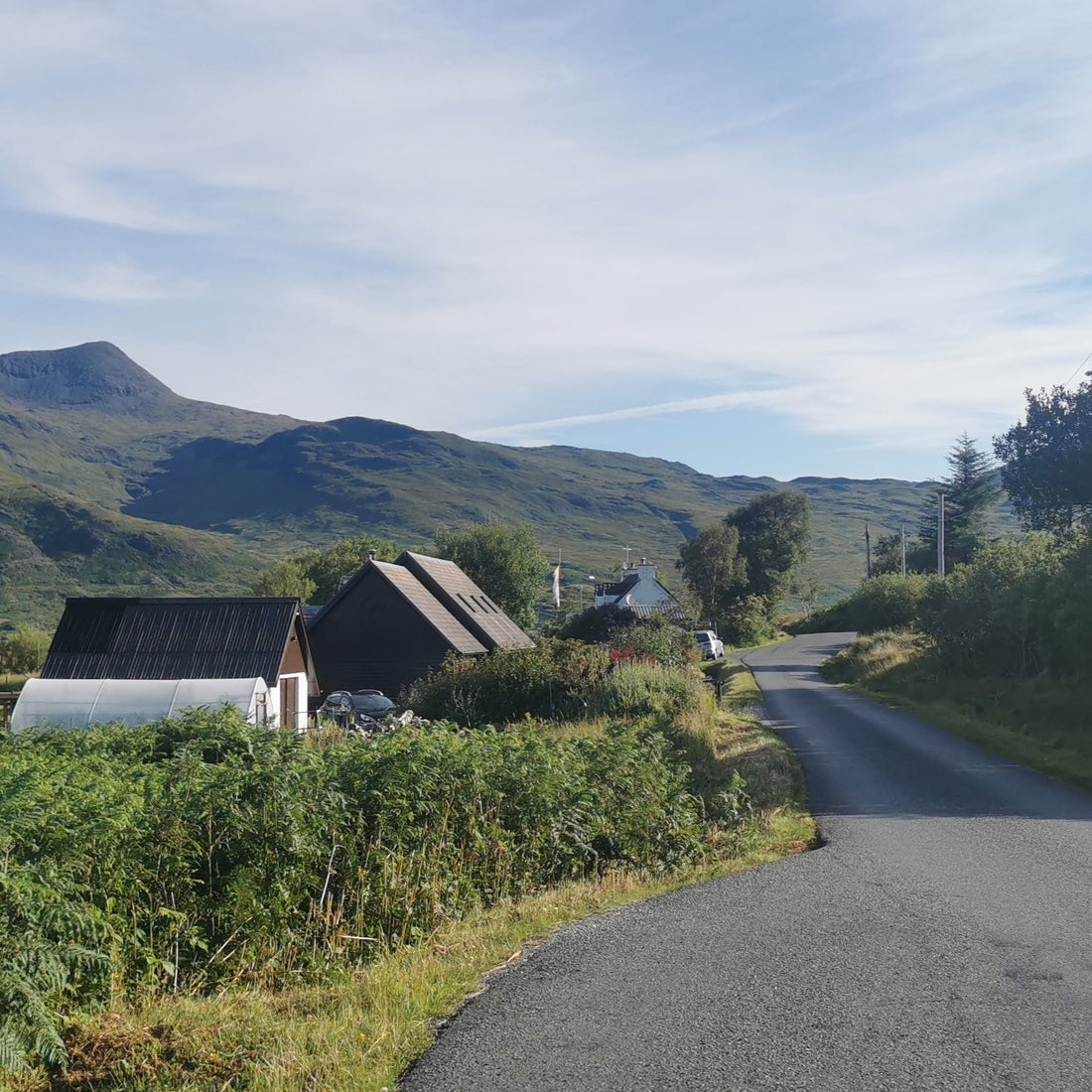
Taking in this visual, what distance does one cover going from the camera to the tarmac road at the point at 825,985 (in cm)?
530

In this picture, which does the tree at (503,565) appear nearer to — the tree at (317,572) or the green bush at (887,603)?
the tree at (317,572)

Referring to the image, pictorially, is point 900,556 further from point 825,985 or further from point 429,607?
point 825,985

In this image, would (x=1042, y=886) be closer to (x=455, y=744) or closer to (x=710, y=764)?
(x=455, y=744)

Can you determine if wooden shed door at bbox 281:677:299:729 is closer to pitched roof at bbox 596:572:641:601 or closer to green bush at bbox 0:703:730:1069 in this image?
green bush at bbox 0:703:730:1069

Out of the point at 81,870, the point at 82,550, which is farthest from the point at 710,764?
the point at 82,550

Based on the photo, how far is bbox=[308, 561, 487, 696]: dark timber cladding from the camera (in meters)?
43.8

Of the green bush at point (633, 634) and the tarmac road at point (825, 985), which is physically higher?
the green bush at point (633, 634)

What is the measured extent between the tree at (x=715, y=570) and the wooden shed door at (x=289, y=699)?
5284 cm

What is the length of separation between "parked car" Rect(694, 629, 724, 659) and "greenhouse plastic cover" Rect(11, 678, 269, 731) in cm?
3081

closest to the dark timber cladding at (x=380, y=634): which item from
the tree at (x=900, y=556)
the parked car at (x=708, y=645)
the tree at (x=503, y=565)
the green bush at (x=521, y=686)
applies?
the green bush at (x=521, y=686)

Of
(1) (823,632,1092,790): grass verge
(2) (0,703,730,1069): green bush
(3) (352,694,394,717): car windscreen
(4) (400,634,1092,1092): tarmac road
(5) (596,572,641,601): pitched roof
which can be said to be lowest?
(3) (352,694,394,717): car windscreen

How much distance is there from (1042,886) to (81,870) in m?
7.63

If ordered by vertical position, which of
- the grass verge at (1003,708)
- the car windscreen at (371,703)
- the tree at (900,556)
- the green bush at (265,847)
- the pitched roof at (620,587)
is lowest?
the car windscreen at (371,703)

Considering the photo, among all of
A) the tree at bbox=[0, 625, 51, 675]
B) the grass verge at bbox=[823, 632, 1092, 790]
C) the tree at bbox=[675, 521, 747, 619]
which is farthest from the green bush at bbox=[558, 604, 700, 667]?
the tree at bbox=[675, 521, 747, 619]
